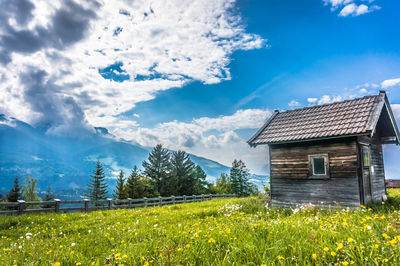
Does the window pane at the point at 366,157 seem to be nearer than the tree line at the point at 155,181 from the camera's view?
Yes

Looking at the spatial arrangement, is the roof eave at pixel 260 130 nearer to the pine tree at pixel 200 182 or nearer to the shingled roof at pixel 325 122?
the shingled roof at pixel 325 122

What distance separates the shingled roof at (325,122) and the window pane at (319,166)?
1.54 m

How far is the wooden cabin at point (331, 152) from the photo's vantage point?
13.2 meters

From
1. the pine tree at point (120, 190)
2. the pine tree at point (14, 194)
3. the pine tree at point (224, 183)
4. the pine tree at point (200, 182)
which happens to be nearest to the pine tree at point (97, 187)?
the pine tree at point (120, 190)

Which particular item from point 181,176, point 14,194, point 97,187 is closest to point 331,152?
point 181,176

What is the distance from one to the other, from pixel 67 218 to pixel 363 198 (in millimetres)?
16688

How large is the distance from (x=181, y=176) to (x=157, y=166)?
5811 mm

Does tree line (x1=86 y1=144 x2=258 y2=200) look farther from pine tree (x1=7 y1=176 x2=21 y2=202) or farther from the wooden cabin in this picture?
the wooden cabin

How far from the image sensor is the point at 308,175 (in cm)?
1464

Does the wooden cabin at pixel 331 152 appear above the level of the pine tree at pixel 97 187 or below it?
above

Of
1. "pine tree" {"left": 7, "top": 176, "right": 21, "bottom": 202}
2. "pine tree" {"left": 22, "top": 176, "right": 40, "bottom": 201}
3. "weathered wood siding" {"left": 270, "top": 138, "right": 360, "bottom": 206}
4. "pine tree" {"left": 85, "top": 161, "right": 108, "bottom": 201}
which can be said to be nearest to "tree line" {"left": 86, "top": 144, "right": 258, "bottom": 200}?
"pine tree" {"left": 85, "top": 161, "right": 108, "bottom": 201}

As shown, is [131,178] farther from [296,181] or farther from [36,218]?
[296,181]

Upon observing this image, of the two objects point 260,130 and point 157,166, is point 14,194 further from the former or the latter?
point 260,130

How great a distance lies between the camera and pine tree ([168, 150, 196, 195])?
5018 centimetres
